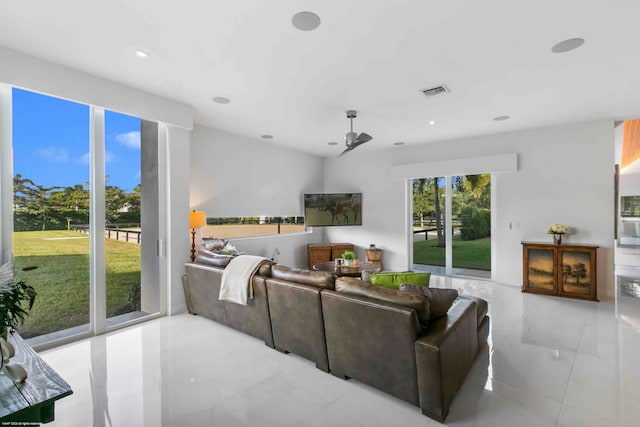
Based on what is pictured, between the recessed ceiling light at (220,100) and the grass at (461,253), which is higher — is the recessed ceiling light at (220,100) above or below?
above

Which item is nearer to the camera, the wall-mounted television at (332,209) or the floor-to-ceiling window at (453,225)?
the floor-to-ceiling window at (453,225)

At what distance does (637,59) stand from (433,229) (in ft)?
13.2

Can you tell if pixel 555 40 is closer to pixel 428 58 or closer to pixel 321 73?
pixel 428 58

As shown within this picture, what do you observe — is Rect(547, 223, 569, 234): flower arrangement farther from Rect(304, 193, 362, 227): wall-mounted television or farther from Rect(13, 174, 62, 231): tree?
Rect(13, 174, 62, 231): tree

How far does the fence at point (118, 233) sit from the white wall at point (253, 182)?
1.14 metres

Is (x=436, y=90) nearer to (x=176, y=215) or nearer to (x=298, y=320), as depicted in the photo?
(x=298, y=320)

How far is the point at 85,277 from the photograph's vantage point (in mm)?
3268

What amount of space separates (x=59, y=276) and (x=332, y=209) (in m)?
4.83

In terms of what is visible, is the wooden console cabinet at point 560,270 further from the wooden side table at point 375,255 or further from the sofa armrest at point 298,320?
the sofa armrest at point 298,320

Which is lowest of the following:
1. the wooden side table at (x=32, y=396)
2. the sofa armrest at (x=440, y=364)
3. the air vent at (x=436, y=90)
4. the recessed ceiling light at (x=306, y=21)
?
the sofa armrest at (x=440, y=364)

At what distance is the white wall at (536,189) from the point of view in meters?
4.53

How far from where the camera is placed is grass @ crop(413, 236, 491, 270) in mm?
5750

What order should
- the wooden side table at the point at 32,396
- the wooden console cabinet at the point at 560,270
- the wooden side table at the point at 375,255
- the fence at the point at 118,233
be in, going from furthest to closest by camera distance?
the wooden side table at the point at 375,255
the wooden console cabinet at the point at 560,270
the fence at the point at 118,233
the wooden side table at the point at 32,396

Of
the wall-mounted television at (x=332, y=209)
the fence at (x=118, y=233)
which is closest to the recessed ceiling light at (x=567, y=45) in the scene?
the wall-mounted television at (x=332, y=209)
